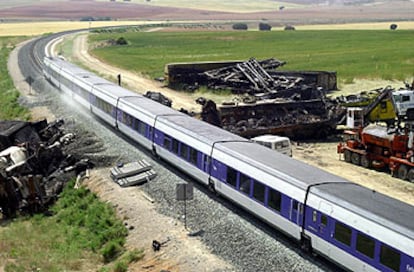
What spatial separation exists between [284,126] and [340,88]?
24.3 meters

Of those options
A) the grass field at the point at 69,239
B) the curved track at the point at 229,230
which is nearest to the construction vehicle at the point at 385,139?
the curved track at the point at 229,230

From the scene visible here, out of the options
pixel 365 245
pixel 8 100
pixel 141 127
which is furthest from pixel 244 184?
pixel 8 100

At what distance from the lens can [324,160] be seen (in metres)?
34.3

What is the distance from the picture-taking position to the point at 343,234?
54.5 feet

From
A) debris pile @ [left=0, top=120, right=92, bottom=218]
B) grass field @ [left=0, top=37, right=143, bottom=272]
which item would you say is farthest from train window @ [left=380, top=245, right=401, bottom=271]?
debris pile @ [left=0, top=120, right=92, bottom=218]

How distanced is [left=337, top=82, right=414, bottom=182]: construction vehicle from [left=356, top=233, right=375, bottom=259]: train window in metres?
14.7

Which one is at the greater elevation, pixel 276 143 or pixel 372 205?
pixel 372 205

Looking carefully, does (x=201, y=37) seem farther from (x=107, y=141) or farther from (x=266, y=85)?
(x=107, y=141)

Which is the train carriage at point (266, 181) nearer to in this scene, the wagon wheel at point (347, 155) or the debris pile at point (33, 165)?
the debris pile at point (33, 165)

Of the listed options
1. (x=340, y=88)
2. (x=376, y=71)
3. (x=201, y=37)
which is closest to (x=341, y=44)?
(x=201, y=37)

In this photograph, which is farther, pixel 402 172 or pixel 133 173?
pixel 402 172

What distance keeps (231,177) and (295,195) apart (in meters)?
3.85

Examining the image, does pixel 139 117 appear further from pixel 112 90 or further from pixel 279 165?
pixel 279 165

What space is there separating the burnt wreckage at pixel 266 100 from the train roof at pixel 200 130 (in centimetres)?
883
